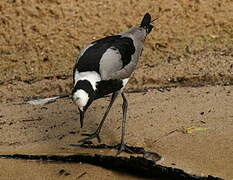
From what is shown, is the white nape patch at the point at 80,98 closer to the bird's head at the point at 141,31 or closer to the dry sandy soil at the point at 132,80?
the dry sandy soil at the point at 132,80

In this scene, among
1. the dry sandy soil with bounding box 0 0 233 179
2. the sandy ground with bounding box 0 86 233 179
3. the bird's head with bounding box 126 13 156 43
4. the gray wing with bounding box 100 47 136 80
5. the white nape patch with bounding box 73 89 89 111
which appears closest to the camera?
the white nape patch with bounding box 73 89 89 111

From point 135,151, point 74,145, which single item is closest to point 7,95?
point 74,145

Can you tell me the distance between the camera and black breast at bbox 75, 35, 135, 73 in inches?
183

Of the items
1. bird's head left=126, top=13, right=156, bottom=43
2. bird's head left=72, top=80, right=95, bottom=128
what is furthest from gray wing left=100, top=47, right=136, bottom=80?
bird's head left=126, top=13, right=156, bottom=43

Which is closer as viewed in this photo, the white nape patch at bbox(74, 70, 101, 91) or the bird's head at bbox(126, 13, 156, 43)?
the white nape patch at bbox(74, 70, 101, 91)

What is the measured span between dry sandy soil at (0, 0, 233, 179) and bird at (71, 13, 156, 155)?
34cm

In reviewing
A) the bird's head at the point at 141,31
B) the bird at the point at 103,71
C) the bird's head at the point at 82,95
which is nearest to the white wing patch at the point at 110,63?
the bird at the point at 103,71

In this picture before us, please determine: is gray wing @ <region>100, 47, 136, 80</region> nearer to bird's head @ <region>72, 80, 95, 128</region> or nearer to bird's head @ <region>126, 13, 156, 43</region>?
bird's head @ <region>72, 80, 95, 128</region>

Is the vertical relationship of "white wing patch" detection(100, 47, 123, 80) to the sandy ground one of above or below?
above

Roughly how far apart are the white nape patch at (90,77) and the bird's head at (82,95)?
56 millimetres

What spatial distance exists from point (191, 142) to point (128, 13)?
2556 millimetres

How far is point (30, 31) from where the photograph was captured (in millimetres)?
6719

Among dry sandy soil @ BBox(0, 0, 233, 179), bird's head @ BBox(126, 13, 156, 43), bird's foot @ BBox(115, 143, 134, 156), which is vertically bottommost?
bird's foot @ BBox(115, 143, 134, 156)

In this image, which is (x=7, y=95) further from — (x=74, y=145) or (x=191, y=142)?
(x=191, y=142)
